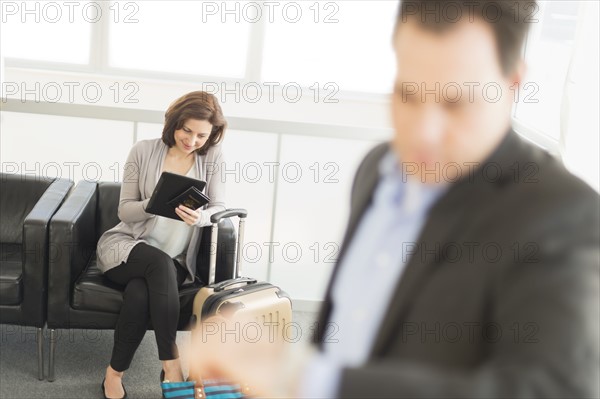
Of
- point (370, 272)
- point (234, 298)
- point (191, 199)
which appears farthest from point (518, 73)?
point (191, 199)

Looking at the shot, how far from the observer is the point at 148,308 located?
2531mm

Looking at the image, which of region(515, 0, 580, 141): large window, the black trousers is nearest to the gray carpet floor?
the black trousers

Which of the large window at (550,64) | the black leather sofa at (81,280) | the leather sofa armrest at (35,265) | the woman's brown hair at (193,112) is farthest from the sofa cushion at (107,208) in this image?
the large window at (550,64)

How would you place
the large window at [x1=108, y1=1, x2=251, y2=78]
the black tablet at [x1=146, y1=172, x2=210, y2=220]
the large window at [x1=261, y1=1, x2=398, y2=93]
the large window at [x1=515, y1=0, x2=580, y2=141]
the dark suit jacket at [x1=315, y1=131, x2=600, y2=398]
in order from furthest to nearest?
1. the large window at [x1=261, y1=1, x2=398, y2=93]
2. the large window at [x1=108, y1=1, x2=251, y2=78]
3. the large window at [x1=515, y1=0, x2=580, y2=141]
4. the black tablet at [x1=146, y1=172, x2=210, y2=220]
5. the dark suit jacket at [x1=315, y1=131, x2=600, y2=398]

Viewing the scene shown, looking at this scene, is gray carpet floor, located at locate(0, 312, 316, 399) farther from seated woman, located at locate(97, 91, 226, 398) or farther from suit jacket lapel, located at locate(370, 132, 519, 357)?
suit jacket lapel, located at locate(370, 132, 519, 357)

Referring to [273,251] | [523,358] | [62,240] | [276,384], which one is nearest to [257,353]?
[276,384]

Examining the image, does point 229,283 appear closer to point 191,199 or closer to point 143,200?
point 191,199

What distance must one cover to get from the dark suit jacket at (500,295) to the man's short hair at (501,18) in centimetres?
4

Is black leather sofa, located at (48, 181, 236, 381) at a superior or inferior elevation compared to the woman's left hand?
inferior

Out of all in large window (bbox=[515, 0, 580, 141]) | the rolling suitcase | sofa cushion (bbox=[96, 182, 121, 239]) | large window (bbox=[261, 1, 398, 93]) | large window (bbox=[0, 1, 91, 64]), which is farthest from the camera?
large window (bbox=[261, 1, 398, 93])

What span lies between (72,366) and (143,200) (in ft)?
2.28

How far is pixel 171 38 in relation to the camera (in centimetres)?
545

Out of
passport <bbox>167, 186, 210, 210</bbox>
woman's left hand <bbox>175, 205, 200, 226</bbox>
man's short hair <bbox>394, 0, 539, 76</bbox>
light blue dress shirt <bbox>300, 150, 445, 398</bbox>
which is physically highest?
man's short hair <bbox>394, 0, 539, 76</bbox>

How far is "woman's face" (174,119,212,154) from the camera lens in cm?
254
